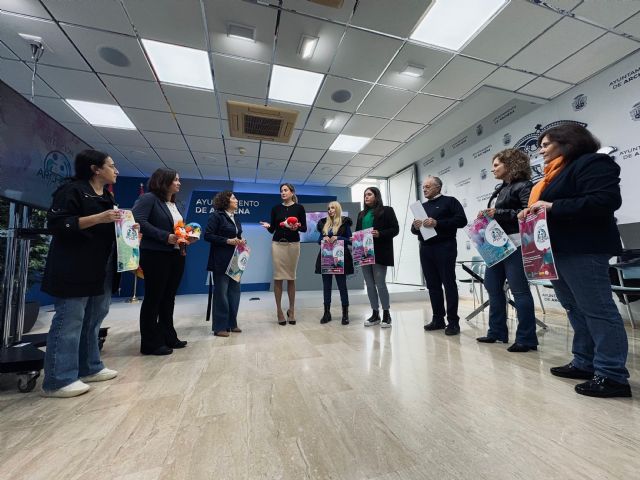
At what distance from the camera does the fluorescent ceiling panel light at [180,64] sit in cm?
306

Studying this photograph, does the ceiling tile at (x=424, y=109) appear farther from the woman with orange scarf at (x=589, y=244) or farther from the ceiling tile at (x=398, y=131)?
the woman with orange scarf at (x=589, y=244)

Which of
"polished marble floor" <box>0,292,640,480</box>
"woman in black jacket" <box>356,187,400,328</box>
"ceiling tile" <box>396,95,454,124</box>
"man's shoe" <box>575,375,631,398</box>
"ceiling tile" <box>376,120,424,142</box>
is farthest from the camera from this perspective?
"ceiling tile" <box>376,120,424,142</box>

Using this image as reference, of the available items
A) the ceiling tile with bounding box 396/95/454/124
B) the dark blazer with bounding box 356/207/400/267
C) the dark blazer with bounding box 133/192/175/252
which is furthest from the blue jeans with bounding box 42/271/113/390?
the ceiling tile with bounding box 396/95/454/124

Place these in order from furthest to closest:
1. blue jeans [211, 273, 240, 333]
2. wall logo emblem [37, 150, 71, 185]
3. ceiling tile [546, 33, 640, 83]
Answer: ceiling tile [546, 33, 640, 83] < blue jeans [211, 273, 240, 333] < wall logo emblem [37, 150, 71, 185]

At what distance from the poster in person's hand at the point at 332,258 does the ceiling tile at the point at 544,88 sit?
3.35 metres

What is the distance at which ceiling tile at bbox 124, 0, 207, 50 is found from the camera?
252 cm

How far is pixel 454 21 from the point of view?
277cm

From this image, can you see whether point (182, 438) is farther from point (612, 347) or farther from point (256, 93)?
point (256, 93)

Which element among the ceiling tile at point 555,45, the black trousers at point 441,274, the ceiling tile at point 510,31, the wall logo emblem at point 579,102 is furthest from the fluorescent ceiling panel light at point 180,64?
the wall logo emblem at point 579,102

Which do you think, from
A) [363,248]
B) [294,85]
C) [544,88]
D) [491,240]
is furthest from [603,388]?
[544,88]

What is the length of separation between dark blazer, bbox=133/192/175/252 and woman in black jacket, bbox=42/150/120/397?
374 millimetres

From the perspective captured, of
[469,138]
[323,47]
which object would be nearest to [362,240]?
[323,47]

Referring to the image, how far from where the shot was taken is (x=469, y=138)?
5312 millimetres

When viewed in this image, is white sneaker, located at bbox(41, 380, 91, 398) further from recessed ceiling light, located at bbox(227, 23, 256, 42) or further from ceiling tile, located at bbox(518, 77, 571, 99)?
ceiling tile, located at bbox(518, 77, 571, 99)
